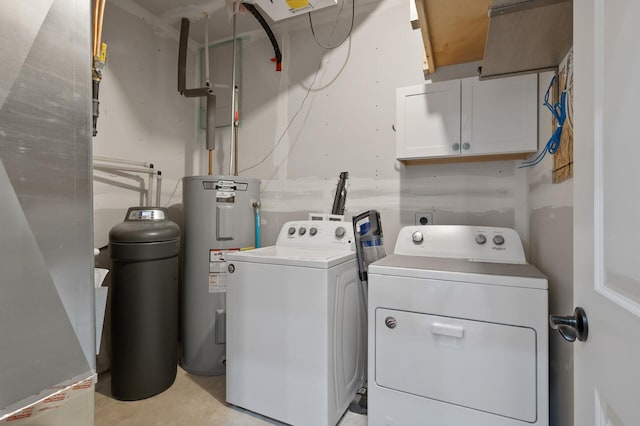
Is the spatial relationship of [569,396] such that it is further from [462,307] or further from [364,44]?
[364,44]

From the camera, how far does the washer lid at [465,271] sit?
120 centimetres

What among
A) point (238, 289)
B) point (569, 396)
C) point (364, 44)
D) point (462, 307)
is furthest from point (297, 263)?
point (364, 44)

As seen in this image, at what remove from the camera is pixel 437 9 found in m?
1.39

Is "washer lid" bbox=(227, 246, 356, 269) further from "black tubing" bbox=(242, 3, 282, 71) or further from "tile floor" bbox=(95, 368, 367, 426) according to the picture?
"black tubing" bbox=(242, 3, 282, 71)

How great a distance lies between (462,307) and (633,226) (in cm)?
91

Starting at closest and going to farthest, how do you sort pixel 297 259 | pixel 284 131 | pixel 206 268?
1. pixel 297 259
2. pixel 206 268
3. pixel 284 131

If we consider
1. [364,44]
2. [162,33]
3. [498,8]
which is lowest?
[498,8]

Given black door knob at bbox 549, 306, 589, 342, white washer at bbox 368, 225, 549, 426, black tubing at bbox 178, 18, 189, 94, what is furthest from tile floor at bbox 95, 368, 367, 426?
black tubing at bbox 178, 18, 189, 94

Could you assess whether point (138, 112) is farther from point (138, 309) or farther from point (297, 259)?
point (297, 259)

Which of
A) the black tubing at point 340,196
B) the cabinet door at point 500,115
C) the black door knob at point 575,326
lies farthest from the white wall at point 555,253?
the black tubing at point 340,196

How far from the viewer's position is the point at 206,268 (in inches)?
84.9

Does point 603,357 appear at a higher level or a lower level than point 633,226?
lower

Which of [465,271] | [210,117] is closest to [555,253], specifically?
[465,271]

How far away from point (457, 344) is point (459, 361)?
68mm
